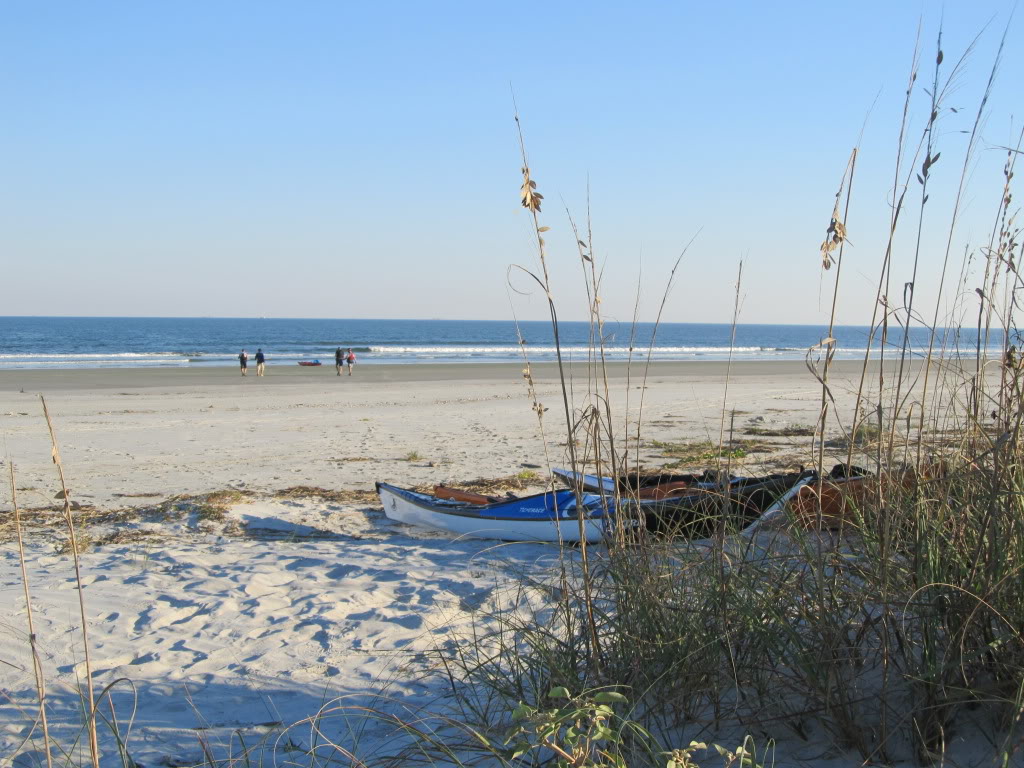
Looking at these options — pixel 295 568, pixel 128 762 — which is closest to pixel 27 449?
pixel 295 568

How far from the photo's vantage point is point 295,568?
4895 millimetres

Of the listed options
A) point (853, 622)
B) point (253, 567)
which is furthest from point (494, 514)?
point (853, 622)

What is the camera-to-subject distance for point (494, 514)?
228 inches

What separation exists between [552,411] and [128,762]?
12668 millimetres

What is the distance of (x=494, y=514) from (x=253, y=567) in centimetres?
162

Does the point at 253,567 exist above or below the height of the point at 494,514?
below

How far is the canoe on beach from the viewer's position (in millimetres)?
5430

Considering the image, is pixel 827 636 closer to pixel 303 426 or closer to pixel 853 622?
pixel 853 622

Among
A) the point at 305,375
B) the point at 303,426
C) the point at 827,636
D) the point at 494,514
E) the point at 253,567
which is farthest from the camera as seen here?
the point at 305,375

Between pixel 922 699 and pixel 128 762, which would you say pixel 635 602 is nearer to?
pixel 922 699

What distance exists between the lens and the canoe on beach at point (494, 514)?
543 centimetres

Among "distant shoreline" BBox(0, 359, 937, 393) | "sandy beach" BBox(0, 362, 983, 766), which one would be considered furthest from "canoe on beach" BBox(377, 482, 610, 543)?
"distant shoreline" BBox(0, 359, 937, 393)

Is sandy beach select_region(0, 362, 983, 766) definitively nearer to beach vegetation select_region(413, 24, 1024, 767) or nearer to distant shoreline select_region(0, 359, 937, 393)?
beach vegetation select_region(413, 24, 1024, 767)

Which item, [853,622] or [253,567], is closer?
[853,622]
